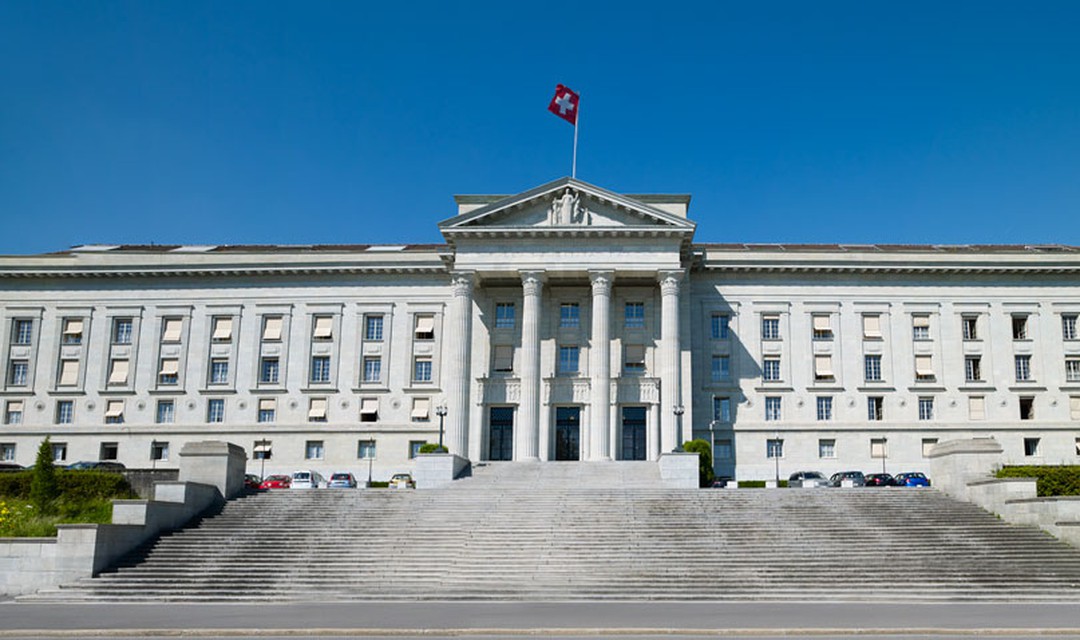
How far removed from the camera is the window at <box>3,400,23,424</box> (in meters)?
62.7

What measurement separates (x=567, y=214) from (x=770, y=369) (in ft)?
54.0

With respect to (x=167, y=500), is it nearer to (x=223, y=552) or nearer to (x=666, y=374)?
(x=223, y=552)

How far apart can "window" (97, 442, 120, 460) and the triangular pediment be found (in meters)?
25.6

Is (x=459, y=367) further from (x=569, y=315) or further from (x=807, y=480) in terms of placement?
(x=807, y=480)

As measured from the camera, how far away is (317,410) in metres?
61.6

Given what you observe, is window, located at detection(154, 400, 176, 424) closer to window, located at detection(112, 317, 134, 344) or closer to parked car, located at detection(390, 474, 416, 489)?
window, located at detection(112, 317, 134, 344)

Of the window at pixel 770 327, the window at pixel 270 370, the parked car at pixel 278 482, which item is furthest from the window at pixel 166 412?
the window at pixel 770 327

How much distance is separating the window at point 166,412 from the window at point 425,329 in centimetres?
1622

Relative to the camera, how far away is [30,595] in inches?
1061

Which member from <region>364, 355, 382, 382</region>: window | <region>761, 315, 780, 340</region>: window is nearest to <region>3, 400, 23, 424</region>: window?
<region>364, 355, 382, 382</region>: window

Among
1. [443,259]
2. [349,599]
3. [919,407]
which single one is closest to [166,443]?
[443,259]

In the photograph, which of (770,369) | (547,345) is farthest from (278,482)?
(770,369)

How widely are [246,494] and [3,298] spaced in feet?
123

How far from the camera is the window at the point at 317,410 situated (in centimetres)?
6153
